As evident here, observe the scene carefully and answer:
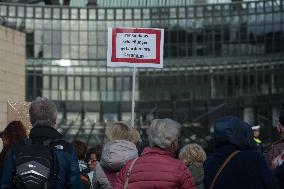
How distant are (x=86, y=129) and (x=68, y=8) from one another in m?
10.7

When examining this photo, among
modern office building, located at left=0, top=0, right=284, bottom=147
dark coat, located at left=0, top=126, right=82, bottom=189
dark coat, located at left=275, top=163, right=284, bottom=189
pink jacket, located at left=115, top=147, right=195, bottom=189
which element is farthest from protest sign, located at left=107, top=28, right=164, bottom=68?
modern office building, located at left=0, top=0, right=284, bottom=147

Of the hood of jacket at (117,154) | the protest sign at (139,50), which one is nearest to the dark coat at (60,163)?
the hood of jacket at (117,154)

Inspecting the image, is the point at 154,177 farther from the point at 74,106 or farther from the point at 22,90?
the point at 74,106

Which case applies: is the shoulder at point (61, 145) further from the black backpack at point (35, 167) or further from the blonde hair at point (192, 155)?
the blonde hair at point (192, 155)

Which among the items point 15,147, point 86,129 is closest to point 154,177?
point 15,147

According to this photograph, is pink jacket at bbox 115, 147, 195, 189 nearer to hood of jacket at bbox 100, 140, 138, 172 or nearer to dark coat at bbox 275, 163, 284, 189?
dark coat at bbox 275, 163, 284, 189

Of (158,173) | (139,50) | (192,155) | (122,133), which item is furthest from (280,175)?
(139,50)

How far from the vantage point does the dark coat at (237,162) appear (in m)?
5.79

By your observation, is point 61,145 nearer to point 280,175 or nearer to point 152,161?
point 152,161

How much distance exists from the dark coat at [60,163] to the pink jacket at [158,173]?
0.42 m

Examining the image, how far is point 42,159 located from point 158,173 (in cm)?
93

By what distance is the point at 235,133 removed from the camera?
594 centimetres

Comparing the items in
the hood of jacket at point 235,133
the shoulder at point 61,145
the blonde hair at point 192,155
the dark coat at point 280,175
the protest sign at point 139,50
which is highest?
the protest sign at point 139,50

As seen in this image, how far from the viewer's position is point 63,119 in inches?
2440
